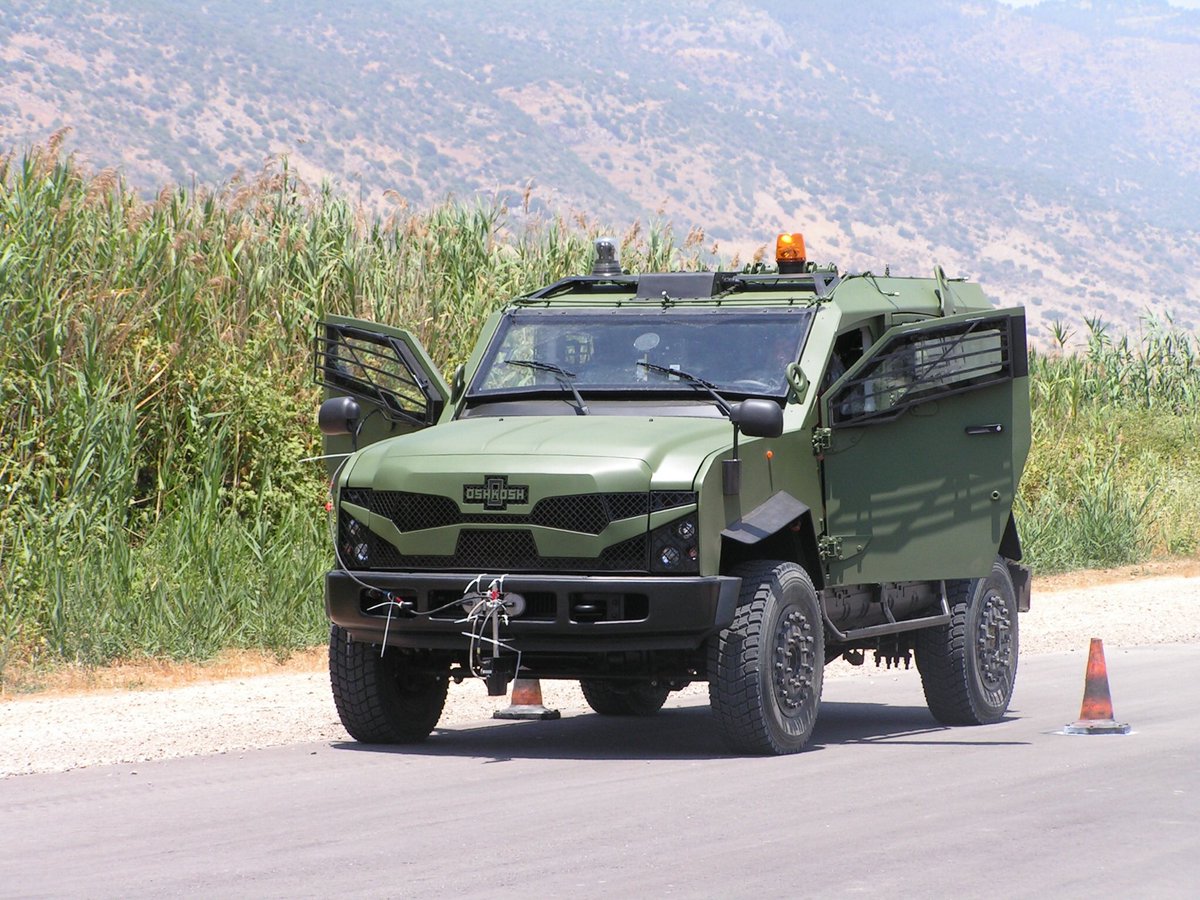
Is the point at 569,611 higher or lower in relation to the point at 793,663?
higher

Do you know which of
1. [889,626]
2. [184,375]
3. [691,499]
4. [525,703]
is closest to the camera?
[691,499]

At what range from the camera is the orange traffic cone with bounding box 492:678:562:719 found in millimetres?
12117

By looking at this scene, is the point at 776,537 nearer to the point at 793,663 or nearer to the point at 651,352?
the point at 793,663

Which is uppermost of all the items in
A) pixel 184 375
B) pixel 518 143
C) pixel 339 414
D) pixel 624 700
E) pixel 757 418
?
pixel 518 143

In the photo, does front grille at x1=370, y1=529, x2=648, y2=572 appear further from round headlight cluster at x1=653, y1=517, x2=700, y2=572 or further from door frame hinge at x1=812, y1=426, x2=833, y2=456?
door frame hinge at x1=812, y1=426, x2=833, y2=456

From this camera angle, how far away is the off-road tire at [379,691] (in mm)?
10391

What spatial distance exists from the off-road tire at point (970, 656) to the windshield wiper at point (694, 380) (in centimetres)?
224

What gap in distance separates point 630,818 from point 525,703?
13.3 feet

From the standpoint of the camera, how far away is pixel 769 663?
9.80 m

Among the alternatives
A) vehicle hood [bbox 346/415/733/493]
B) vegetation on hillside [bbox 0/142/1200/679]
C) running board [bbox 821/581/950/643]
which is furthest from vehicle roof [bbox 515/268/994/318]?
vegetation on hillside [bbox 0/142/1200/679]

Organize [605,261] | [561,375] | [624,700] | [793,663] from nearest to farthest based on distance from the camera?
[793,663] < [561,375] < [624,700] < [605,261]

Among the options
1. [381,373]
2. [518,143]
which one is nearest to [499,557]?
[381,373]

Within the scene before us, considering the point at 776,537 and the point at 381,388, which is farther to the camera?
the point at 381,388

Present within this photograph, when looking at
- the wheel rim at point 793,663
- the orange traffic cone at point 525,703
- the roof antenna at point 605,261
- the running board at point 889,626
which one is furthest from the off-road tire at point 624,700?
the roof antenna at point 605,261
